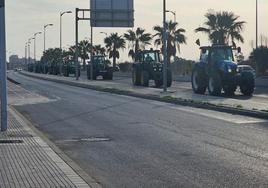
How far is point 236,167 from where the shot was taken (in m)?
11.6

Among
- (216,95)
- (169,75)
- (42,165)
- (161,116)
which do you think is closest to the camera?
(42,165)

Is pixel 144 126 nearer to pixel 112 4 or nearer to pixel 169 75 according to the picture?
pixel 169 75

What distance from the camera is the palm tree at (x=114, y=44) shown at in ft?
378

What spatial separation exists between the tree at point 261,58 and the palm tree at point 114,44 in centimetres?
5300

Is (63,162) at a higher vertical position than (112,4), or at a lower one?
lower

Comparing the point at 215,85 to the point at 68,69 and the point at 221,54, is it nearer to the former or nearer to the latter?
the point at 221,54

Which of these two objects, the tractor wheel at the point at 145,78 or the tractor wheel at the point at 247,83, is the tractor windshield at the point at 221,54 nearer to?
the tractor wheel at the point at 247,83

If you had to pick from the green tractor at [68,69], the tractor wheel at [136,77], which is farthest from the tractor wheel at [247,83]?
the green tractor at [68,69]

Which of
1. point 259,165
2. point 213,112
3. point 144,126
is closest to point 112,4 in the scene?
point 213,112

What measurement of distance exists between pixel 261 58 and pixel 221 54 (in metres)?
27.9

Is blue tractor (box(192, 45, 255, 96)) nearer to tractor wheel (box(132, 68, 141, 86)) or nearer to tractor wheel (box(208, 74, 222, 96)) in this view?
tractor wheel (box(208, 74, 222, 96))

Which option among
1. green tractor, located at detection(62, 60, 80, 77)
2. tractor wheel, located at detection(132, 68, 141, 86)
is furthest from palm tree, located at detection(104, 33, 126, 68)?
tractor wheel, located at detection(132, 68, 141, 86)

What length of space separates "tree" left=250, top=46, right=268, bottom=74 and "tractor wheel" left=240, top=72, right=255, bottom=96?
27.3m

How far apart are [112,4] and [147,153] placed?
151 ft
